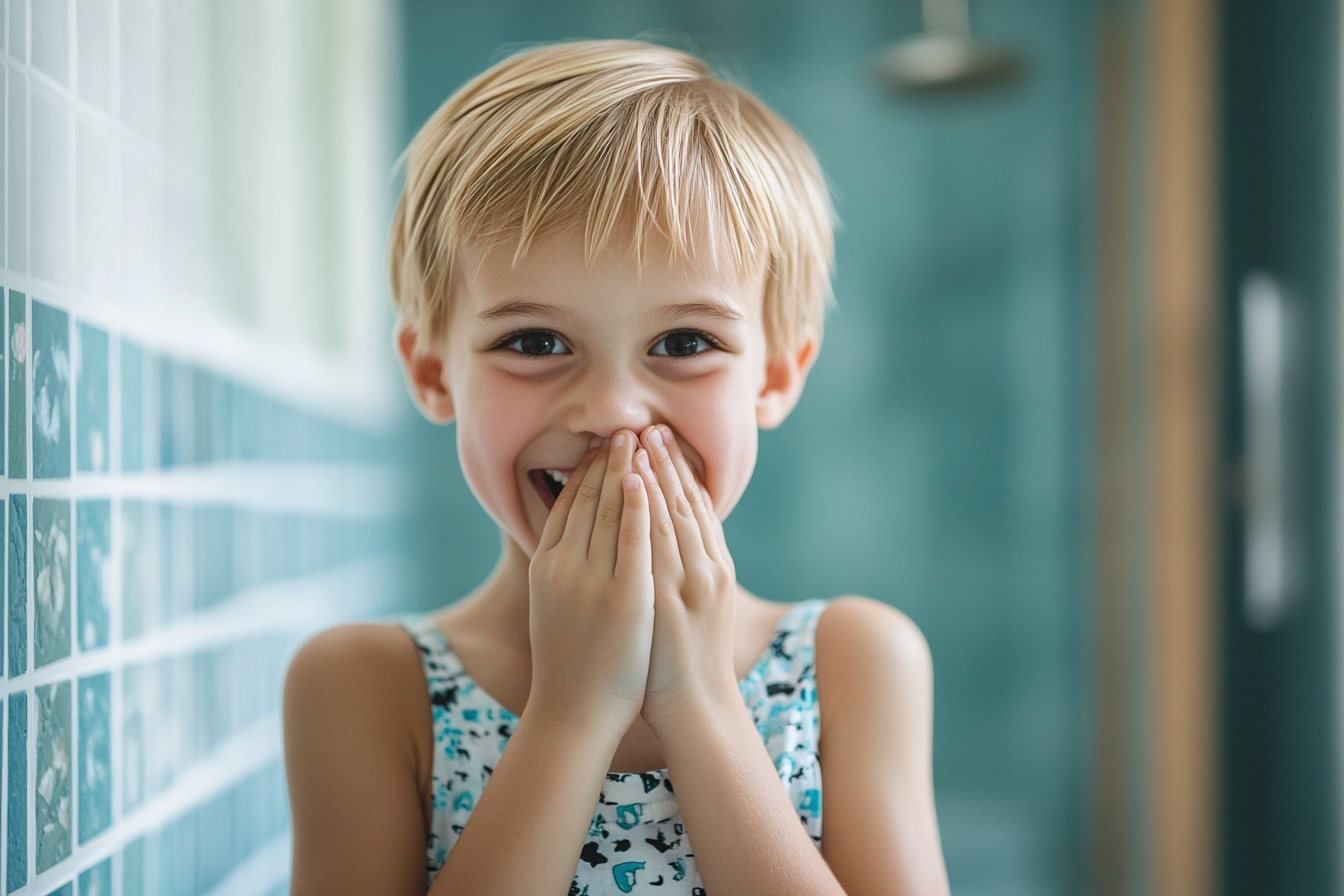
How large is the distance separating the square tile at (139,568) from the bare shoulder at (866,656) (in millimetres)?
528

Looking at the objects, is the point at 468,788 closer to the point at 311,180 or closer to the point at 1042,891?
the point at 311,180

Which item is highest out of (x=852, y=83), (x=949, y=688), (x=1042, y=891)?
(x=852, y=83)

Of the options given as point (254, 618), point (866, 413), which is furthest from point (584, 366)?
point (866, 413)

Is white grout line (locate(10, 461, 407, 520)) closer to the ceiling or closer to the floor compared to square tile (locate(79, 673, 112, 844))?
closer to the ceiling

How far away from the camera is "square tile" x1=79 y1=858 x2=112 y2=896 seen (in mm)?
735

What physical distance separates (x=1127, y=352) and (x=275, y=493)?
1931 millimetres

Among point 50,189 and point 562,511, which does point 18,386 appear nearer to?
point 50,189

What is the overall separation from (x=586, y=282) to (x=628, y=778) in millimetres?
347

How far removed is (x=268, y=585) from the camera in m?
1.32

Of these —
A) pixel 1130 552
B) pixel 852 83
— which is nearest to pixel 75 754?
pixel 1130 552

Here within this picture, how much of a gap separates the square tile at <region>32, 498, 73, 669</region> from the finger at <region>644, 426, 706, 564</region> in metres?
0.38

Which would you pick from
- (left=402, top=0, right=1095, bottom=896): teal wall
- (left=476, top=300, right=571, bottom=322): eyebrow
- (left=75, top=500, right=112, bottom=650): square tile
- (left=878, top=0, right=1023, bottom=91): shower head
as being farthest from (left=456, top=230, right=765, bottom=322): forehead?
(left=402, top=0, right=1095, bottom=896): teal wall

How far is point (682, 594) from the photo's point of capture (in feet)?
2.34

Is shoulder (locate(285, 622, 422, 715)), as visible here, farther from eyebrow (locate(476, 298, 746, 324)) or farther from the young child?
eyebrow (locate(476, 298, 746, 324))
